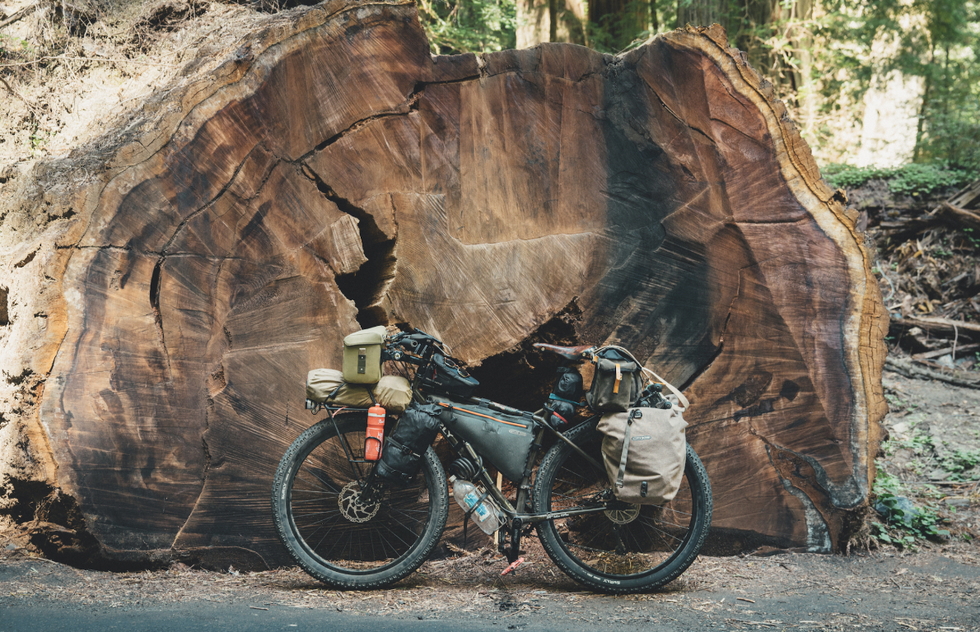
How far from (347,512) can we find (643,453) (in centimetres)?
130

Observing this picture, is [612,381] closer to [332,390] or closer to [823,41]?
[332,390]

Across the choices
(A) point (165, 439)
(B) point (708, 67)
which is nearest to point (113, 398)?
(A) point (165, 439)

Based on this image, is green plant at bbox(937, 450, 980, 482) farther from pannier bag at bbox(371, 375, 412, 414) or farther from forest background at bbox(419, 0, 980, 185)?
forest background at bbox(419, 0, 980, 185)

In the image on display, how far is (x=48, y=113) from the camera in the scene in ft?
13.2

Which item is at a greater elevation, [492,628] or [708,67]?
[708,67]

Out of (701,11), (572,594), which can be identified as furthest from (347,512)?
(701,11)

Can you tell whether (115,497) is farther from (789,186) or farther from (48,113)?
(789,186)

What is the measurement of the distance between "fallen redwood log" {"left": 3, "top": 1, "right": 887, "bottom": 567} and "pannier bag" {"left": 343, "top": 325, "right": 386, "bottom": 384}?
36 centimetres

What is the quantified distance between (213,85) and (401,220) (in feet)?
3.13

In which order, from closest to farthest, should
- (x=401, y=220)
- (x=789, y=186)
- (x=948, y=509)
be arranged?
(x=401, y=220) → (x=789, y=186) → (x=948, y=509)

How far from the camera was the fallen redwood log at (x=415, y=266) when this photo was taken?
2885 millimetres

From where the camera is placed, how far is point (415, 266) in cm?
320

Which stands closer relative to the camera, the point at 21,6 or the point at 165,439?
the point at 165,439

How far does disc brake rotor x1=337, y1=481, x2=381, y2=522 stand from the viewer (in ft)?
9.84
